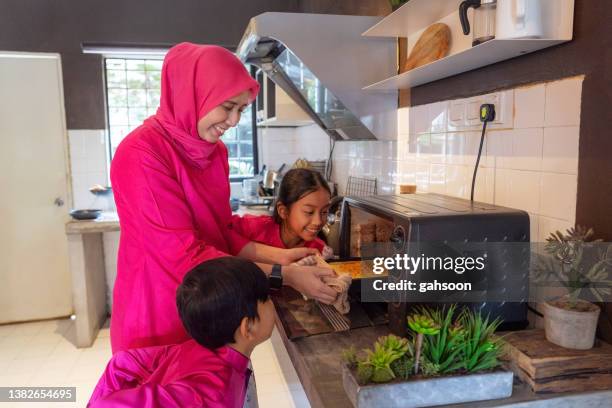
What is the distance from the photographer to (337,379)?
0.78 metres

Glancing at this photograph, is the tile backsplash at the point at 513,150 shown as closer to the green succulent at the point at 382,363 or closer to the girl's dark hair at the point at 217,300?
the green succulent at the point at 382,363

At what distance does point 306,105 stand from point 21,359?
2.17 meters

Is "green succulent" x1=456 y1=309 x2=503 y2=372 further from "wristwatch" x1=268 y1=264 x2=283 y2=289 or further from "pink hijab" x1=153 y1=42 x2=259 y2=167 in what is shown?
"pink hijab" x1=153 y1=42 x2=259 y2=167

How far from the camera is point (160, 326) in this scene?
3.57 feet

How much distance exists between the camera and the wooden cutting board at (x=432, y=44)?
139 cm

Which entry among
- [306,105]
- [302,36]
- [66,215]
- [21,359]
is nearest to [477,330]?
[302,36]

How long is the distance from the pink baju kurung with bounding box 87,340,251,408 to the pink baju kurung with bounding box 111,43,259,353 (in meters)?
0.16

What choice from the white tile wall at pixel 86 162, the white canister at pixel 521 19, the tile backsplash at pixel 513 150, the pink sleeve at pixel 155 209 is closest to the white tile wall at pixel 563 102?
the tile backsplash at pixel 513 150

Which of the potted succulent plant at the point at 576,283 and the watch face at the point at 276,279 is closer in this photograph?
the potted succulent plant at the point at 576,283

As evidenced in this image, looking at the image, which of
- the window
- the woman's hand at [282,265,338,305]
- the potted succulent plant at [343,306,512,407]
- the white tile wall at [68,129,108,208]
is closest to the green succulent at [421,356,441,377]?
the potted succulent plant at [343,306,512,407]

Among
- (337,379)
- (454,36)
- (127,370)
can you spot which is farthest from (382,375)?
(454,36)

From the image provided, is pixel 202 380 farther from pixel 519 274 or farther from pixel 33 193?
pixel 33 193

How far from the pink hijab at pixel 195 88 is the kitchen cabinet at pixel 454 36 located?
0.54m

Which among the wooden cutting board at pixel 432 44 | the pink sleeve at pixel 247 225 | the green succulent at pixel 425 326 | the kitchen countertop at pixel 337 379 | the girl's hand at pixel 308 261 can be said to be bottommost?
the kitchen countertop at pixel 337 379
